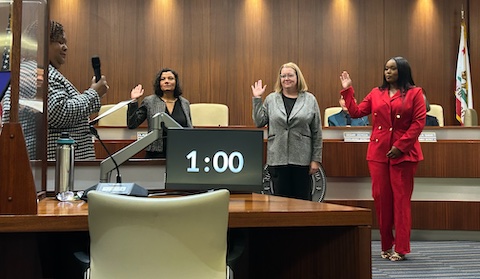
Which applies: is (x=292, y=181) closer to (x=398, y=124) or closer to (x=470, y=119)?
(x=398, y=124)

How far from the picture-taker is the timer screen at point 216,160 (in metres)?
1.97

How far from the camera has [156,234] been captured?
1.30 m

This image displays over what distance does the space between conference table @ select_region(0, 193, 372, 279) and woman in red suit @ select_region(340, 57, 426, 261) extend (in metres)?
1.85

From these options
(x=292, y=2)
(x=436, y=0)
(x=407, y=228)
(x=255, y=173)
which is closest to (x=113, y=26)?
(x=292, y=2)

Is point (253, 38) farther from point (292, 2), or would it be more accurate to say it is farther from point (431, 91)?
point (431, 91)

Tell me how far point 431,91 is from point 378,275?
185 inches

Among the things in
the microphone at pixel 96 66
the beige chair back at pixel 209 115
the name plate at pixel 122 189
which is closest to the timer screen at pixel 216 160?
the name plate at pixel 122 189

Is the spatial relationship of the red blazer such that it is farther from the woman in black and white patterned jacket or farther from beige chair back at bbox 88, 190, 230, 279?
beige chair back at bbox 88, 190, 230, 279

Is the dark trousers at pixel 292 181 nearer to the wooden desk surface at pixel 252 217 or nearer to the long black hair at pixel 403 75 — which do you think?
the long black hair at pixel 403 75

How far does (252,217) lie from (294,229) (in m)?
0.39

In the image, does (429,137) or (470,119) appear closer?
(429,137)

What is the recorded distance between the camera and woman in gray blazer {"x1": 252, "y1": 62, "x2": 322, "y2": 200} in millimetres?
3619

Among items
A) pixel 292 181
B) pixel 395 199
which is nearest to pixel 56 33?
pixel 292 181

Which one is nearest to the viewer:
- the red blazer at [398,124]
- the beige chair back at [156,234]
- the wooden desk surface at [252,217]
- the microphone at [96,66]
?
the beige chair back at [156,234]
